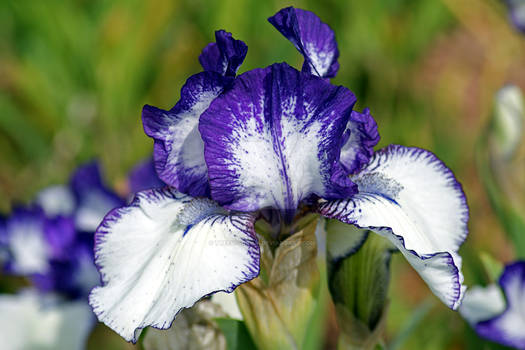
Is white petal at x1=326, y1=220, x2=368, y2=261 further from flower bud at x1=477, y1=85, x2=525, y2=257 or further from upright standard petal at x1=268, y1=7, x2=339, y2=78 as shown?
flower bud at x1=477, y1=85, x2=525, y2=257

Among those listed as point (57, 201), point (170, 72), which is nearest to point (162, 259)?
point (57, 201)

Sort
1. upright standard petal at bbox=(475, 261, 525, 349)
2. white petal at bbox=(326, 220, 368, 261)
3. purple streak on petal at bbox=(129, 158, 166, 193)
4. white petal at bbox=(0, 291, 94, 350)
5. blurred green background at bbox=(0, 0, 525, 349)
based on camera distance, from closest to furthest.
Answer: white petal at bbox=(326, 220, 368, 261) < upright standard petal at bbox=(475, 261, 525, 349) < white petal at bbox=(0, 291, 94, 350) < purple streak on petal at bbox=(129, 158, 166, 193) < blurred green background at bbox=(0, 0, 525, 349)

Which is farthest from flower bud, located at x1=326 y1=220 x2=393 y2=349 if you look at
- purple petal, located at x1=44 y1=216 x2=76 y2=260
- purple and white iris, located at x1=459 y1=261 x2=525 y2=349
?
purple petal, located at x1=44 y1=216 x2=76 y2=260

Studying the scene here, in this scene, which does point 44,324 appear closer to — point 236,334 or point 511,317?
point 236,334

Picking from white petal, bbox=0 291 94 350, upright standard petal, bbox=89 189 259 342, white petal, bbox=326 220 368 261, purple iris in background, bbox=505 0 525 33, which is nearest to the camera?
upright standard petal, bbox=89 189 259 342

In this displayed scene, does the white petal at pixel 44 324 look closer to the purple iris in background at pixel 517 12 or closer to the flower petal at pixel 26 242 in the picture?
the flower petal at pixel 26 242

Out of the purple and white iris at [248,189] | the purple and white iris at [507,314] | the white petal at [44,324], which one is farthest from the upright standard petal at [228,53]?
the white petal at [44,324]
